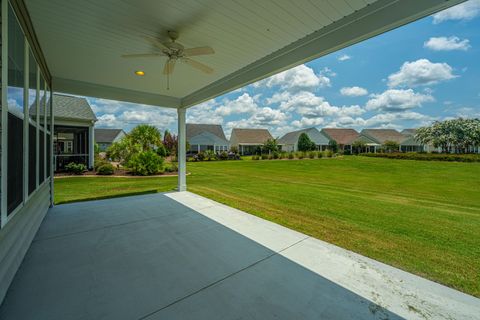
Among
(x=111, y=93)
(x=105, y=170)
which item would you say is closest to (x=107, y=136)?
(x=105, y=170)

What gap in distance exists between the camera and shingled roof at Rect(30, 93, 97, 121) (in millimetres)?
10680

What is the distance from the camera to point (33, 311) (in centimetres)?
171

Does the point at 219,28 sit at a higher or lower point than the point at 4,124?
higher

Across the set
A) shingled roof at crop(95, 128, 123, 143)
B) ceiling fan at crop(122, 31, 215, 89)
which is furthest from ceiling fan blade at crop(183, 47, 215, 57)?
shingled roof at crop(95, 128, 123, 143)

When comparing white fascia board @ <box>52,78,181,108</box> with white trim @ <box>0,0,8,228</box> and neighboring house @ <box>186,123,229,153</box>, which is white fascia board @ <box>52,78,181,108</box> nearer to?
white trim @ <box>0,0,8,228</box>

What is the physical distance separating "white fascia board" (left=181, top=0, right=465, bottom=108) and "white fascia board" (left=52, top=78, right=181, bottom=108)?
10.5 feet

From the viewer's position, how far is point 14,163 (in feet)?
7.33

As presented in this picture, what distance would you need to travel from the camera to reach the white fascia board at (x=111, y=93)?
493 centimetres

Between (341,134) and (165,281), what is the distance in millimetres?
43538

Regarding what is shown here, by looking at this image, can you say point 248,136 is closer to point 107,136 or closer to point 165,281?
point 107,136

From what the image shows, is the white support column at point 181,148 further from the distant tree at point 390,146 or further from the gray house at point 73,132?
the distant tree at point 390,146

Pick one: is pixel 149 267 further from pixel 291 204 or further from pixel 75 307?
pixel 291 204

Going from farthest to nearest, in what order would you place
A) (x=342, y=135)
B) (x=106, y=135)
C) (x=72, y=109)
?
(x=342, y=135)
(x=106, y=135)
(x=72, y=109)

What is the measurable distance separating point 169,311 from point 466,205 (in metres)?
8.11
